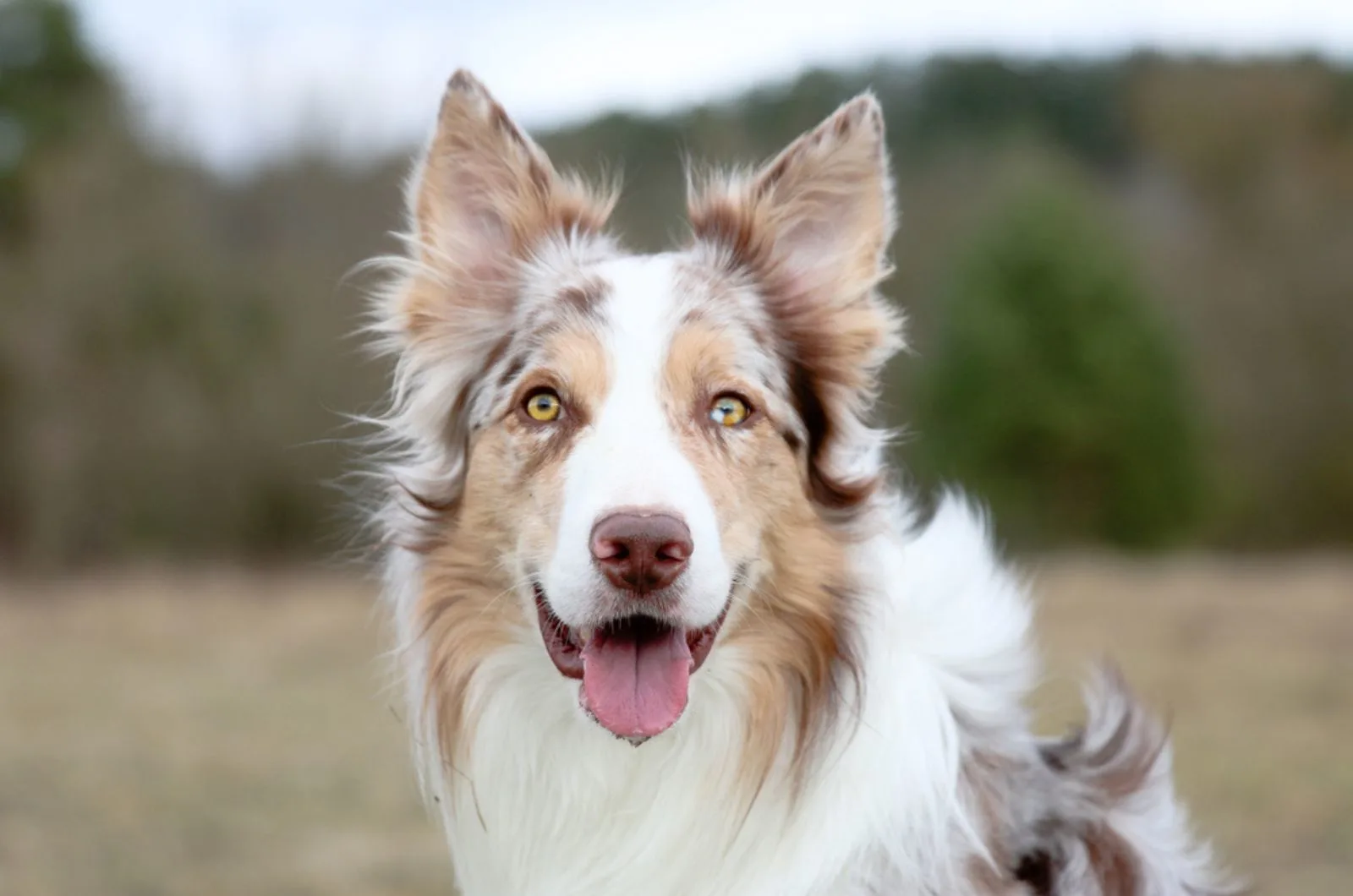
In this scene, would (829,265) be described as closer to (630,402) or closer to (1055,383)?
(630,402)

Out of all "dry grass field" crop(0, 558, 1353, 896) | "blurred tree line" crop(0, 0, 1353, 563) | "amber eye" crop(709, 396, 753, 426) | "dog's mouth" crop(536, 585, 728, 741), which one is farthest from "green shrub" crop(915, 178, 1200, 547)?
"dog's mouth" crop(536, 585, 728, 741)

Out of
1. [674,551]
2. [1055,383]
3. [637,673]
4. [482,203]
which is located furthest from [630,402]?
[1055,383]

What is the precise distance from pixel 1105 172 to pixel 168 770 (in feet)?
90.8

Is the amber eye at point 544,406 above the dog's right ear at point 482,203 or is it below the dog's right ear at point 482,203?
below

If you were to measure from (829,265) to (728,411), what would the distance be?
0.73 m

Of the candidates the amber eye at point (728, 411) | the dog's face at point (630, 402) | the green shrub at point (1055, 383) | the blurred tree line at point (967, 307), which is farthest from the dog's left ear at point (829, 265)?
the green shrub at point (1055, 383)

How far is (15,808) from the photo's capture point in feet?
36.4

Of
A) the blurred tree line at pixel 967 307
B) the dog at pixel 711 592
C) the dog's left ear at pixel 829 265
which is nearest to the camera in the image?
the dog at pixel 711 592

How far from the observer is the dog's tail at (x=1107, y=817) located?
411 cm

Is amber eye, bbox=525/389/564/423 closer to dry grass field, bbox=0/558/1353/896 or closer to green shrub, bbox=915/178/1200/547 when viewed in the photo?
dry grass field, bbox=0/558/1353/896

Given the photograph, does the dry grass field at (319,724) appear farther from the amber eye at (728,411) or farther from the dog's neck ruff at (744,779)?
the amber eye at (728,411)

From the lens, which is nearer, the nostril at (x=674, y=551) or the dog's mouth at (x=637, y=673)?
the nostril at (x=674, y=551)

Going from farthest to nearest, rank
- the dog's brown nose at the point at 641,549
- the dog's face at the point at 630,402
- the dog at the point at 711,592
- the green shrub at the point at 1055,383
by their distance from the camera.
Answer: the green shrub at the point at 1055,383, the dog at the point at 711,592, the dog's face at the point at 630,402, the dog's brown nose at the point at 641,549

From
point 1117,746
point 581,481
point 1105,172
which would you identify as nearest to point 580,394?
point 581,481
